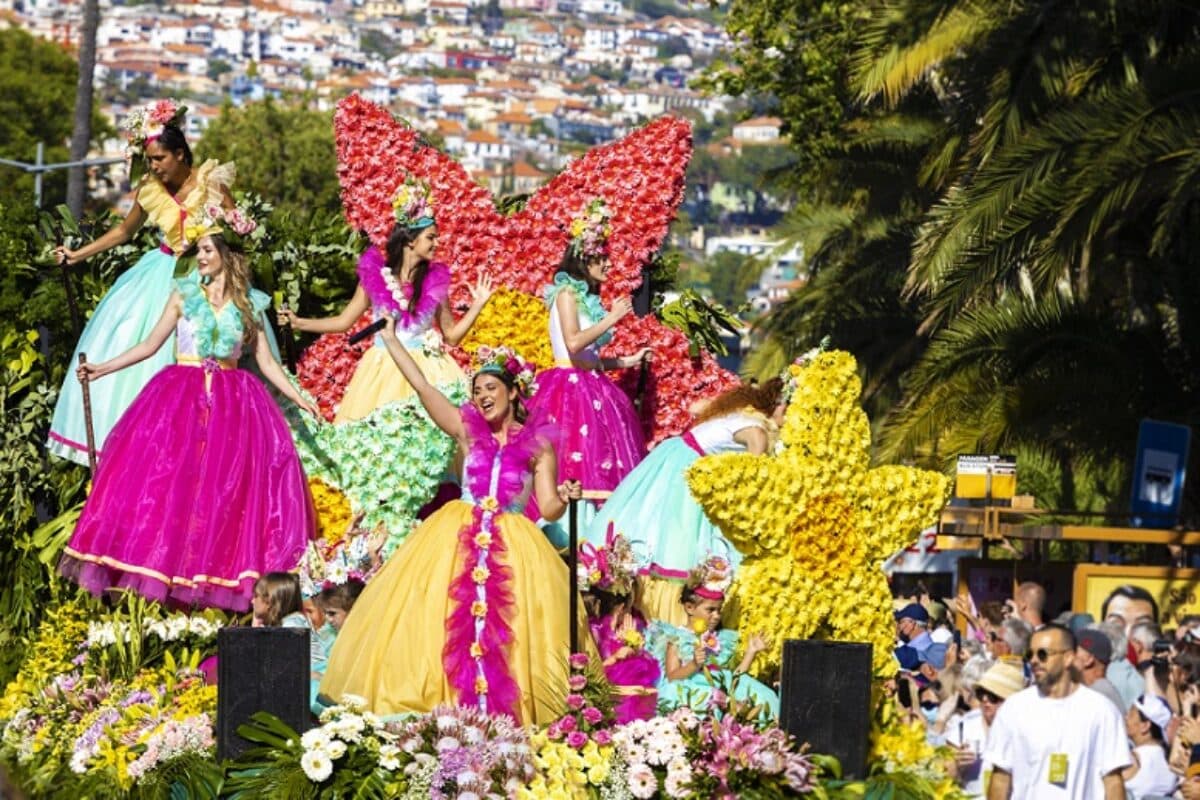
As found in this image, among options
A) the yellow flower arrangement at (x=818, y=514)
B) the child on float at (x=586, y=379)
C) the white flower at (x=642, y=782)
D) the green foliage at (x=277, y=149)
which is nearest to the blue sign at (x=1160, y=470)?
the child on float at (x=586, y=379)

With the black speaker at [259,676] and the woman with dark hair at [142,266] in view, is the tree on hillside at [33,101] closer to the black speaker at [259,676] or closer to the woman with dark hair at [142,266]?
the woman with dark hair at [142,266]

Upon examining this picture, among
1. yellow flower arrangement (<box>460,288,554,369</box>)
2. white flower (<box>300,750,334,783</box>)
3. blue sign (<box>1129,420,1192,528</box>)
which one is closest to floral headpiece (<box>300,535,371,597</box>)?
white flower (<box>300,750,334,783</box>)

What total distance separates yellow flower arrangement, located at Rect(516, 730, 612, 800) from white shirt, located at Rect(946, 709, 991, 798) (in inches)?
65.9

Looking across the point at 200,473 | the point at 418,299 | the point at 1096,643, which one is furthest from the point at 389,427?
the point at 1096,643

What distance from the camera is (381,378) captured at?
47.8 ft

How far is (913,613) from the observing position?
15.8m

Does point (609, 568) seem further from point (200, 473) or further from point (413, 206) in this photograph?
point (413, 206)

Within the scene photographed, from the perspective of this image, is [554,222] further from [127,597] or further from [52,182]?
[52,182]

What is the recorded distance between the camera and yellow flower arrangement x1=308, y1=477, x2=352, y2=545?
47.6ft

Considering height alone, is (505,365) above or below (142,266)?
below

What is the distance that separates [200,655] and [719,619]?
269cm

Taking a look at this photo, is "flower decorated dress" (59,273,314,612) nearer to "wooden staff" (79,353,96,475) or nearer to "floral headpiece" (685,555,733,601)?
"wooden staff" (79,353,96,475)

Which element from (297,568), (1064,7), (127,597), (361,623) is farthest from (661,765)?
(1064,7)

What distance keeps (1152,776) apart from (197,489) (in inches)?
199
